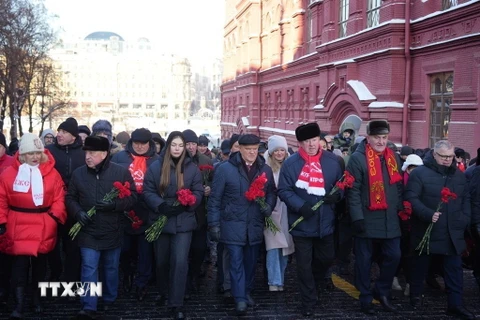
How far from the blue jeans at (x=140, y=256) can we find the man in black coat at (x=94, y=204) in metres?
0.85

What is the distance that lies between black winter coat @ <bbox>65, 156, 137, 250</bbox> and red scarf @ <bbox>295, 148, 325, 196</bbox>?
1.96 meters

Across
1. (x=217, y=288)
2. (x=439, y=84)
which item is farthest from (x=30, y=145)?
(x=439, y=84)

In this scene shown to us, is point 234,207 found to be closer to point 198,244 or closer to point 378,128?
point 198,244

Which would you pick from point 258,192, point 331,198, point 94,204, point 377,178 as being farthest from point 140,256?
point 377,178

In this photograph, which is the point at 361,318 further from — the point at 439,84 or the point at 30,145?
the point at 439,84

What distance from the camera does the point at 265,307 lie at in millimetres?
6254

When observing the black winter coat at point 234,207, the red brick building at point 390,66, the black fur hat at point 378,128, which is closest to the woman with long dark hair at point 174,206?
the black winter coat at point 234,207

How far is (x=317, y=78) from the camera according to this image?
2197 centimetres

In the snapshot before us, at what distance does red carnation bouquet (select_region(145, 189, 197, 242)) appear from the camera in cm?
566

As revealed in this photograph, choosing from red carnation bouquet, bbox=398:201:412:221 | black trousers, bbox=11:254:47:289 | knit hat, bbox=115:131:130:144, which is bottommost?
black trousers, bbox=11:254:47:289

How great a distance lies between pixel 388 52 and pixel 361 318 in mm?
9897

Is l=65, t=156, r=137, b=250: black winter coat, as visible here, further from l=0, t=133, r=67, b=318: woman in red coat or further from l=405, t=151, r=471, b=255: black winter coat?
l=405, t=151, r=471, b=255: black winter coat

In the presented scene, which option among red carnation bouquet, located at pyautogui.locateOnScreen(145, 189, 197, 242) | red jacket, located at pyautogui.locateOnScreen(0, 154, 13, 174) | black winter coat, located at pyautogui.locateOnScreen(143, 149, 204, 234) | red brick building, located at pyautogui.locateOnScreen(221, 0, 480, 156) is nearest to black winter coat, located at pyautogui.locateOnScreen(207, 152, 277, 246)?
black winter coat, located at pyautogui.locateOnScreen(143, 149, 204, 234)

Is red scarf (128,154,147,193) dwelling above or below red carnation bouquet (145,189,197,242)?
above
